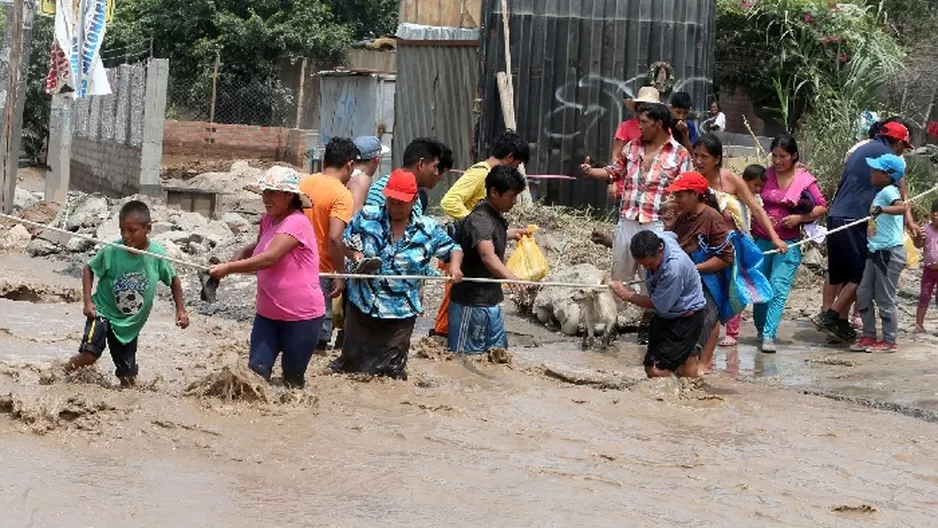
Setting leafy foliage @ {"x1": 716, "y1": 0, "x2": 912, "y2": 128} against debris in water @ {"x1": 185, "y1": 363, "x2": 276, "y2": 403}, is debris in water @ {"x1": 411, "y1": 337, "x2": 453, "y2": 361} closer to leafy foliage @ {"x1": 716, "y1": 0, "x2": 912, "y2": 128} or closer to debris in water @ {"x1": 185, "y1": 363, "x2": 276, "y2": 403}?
debris in water @ {"x1": 185, "y1": 363, "x2": 276, "y2": 403}

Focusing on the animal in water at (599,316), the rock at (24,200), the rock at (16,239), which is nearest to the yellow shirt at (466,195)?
the animal in water at (599,316)

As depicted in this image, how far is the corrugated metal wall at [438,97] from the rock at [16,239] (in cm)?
438

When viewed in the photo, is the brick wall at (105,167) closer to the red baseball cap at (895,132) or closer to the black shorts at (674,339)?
the red baseball cap at (895,132)

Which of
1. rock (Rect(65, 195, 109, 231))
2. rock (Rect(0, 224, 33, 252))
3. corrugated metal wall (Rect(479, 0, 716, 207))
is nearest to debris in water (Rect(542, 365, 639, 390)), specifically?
corrugated metal wall (Rect(479, 0, 716, 207))

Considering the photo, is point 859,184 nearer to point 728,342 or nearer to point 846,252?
point 846,252

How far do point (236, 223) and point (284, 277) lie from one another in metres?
10.3

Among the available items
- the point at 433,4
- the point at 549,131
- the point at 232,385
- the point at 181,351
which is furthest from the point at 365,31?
the point at 232,385

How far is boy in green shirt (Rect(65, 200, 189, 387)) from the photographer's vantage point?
7195mm

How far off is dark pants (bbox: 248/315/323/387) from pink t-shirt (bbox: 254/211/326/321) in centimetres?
6

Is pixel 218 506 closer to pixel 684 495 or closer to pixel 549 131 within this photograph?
pixel 684 495

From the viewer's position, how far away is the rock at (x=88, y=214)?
1667 centimetres

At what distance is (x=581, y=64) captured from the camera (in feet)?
50.8

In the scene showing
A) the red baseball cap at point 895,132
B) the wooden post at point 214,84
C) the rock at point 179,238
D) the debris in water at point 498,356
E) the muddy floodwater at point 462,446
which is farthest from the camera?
the wooden post at point 214,84

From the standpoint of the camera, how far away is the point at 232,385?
695 centimetres
